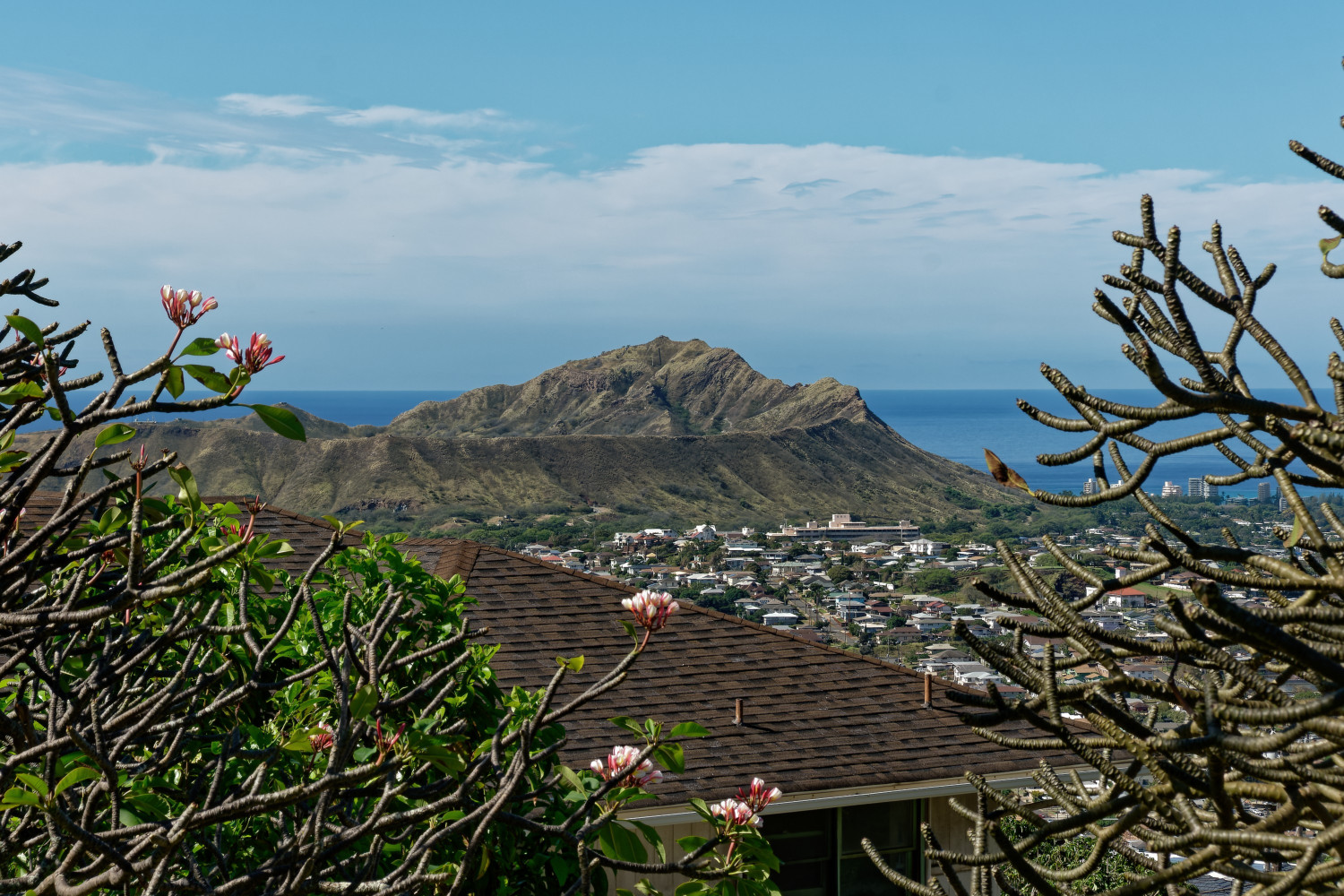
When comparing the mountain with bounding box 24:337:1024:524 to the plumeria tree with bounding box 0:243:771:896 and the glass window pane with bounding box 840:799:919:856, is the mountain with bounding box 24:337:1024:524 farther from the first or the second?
the plumeria tree with bounding box 0:243:771:896

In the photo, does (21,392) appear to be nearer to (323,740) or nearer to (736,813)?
(323,740)

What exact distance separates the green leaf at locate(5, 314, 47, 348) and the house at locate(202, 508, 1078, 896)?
5569 mm

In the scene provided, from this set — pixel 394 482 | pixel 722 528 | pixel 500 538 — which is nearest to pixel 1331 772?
pixel 500 538


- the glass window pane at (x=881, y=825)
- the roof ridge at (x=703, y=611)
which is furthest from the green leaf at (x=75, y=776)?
the roof ridge at (x=703, y=611)

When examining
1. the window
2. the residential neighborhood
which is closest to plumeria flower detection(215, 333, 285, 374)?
the window

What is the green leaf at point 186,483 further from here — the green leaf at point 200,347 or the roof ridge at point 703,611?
the roof ridge at point 703,611

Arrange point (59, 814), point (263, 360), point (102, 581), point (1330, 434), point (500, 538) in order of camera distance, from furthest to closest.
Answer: point (500, 538) < point (102, 581) < point (263, 360) < point (59, 814) < point (1330, 434)

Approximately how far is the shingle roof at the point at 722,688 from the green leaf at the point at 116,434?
5273mm

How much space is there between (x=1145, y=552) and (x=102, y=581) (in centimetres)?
262

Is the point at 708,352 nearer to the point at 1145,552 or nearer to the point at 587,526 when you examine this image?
the point at 587,526

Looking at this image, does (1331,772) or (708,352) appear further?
A: (708,352)

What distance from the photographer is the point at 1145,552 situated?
255cm

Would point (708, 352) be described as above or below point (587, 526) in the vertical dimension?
above

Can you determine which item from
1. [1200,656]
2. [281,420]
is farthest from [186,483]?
[1200,656]
